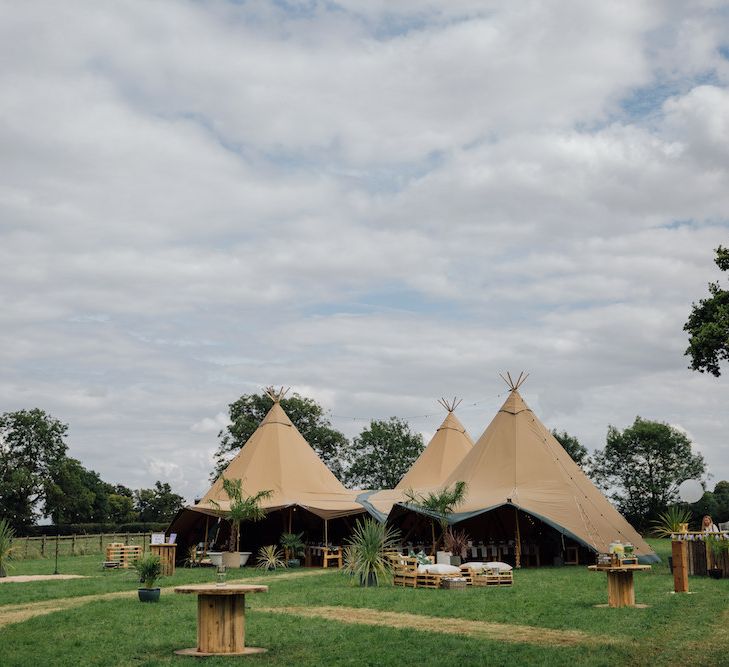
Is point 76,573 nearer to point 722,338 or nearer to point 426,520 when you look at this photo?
point 426,520

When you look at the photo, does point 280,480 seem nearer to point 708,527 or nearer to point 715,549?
point 708,527

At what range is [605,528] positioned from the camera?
25.3m

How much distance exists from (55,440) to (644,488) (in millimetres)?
35927

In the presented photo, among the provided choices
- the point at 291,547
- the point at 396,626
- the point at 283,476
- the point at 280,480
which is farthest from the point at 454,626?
the point at 283,476

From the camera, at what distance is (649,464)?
169ft

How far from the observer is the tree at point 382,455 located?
54.1 metres

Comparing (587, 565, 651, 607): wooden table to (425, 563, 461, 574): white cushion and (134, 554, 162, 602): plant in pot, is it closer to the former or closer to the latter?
(425, 563, 461, 574): white cushion

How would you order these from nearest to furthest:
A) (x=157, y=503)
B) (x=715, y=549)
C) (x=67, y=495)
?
(x=715, y=549), (x=67, y=495), (x=157, y=503)

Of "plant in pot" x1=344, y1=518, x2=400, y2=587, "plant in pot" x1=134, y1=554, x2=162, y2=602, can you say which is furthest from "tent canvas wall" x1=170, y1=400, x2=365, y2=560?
"plant in pot" x1=134, y1=554, x2=162, y2=602

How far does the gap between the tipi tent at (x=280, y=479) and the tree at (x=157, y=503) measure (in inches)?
1151

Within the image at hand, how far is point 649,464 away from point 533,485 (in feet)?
91.1

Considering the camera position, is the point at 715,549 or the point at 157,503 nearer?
the point at 715,549

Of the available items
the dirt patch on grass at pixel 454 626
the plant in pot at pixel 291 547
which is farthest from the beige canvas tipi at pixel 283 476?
the dirt patch on grass at pixel 454 626

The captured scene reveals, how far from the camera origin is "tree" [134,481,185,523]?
6119 centimetres
